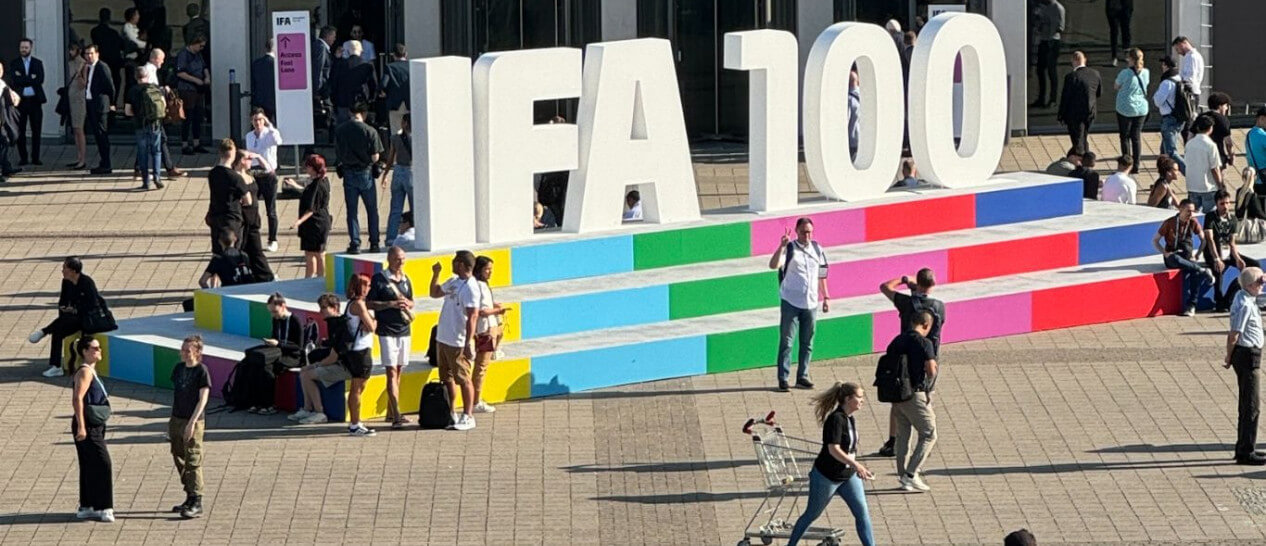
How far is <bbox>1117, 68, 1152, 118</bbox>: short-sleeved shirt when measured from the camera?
89.6 feet

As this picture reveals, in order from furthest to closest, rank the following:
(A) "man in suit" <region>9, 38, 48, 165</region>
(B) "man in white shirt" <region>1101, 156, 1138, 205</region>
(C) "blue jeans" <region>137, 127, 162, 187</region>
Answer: (A) "man in suit" <region>9, 38, 48, 165</region> < (C) "blue jeans" <region>137, 127, 162, 187</region> < (B) "man in white shirt" <region>1101, 156, 1138, 205</region>

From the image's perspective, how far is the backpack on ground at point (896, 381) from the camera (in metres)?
15.4

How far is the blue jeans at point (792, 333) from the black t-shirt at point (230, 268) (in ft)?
17.7

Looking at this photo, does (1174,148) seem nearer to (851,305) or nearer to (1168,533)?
(851,305)

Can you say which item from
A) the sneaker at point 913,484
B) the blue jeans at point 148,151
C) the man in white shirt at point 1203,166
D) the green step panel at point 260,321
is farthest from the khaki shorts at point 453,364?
the blue jeans at point 148,151

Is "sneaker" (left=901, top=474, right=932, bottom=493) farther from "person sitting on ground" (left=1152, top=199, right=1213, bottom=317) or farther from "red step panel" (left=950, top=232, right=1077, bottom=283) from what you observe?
"person sitting on ground" (left=1152, top=199, right=1213, bottom=317)

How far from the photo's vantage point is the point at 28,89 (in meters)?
28.7

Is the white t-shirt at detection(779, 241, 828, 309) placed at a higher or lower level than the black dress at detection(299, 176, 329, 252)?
lower

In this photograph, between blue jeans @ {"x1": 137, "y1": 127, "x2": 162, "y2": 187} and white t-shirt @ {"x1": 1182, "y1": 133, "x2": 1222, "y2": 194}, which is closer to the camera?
white t-shirt @ {"x1": 1182, "y1": 133, "x2": 1222, "y2": 194}

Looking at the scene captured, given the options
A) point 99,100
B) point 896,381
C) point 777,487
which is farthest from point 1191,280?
point 99,100

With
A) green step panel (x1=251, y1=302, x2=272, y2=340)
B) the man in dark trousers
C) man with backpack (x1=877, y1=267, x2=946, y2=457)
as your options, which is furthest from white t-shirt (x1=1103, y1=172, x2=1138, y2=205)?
green step panel (x1=251, y1=302, x2=272, y2=340)

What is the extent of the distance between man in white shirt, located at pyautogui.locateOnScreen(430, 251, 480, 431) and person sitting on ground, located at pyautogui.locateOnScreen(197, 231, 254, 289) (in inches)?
157

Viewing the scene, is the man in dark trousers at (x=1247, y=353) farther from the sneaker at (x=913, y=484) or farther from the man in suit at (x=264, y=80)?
the man in suit at (x=264, y=80)

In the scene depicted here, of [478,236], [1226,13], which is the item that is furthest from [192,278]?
[1226,13]
